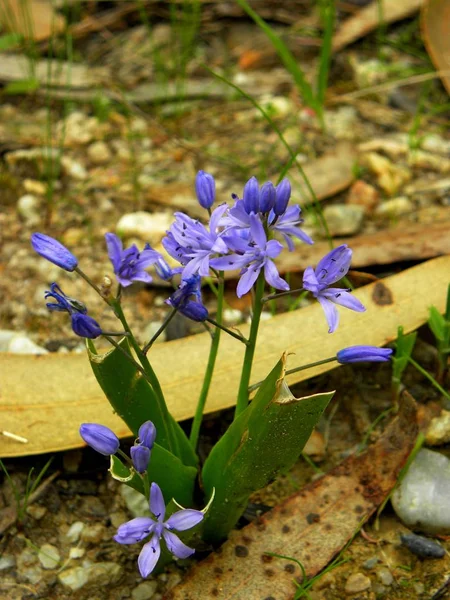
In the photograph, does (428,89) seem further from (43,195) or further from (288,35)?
(43,195)

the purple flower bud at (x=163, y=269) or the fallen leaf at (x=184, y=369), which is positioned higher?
the purple flower bud at (x=163, y=269)

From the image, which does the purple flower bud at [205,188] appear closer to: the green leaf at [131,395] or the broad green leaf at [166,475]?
the green leaf at [131,395]

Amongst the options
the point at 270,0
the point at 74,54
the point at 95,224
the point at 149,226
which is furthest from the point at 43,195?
the point at 270,0

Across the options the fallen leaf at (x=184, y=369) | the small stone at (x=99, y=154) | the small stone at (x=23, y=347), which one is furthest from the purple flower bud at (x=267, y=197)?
the small stone at (x=99, y=154)

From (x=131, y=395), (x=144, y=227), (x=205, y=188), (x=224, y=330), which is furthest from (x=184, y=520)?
(x=144, y=227)

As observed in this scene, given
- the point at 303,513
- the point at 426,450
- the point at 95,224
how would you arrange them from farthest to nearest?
the point at 95,224
the point at 426,450
the point at 303,513

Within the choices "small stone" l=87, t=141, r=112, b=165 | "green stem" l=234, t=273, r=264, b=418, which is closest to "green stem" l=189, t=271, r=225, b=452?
"green stem" l=234, t=273, r=264, b=418

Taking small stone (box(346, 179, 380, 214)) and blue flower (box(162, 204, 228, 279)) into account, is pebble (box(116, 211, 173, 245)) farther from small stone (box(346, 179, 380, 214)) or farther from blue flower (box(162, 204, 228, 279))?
blue flower (box(162, 204, 228, 279))
